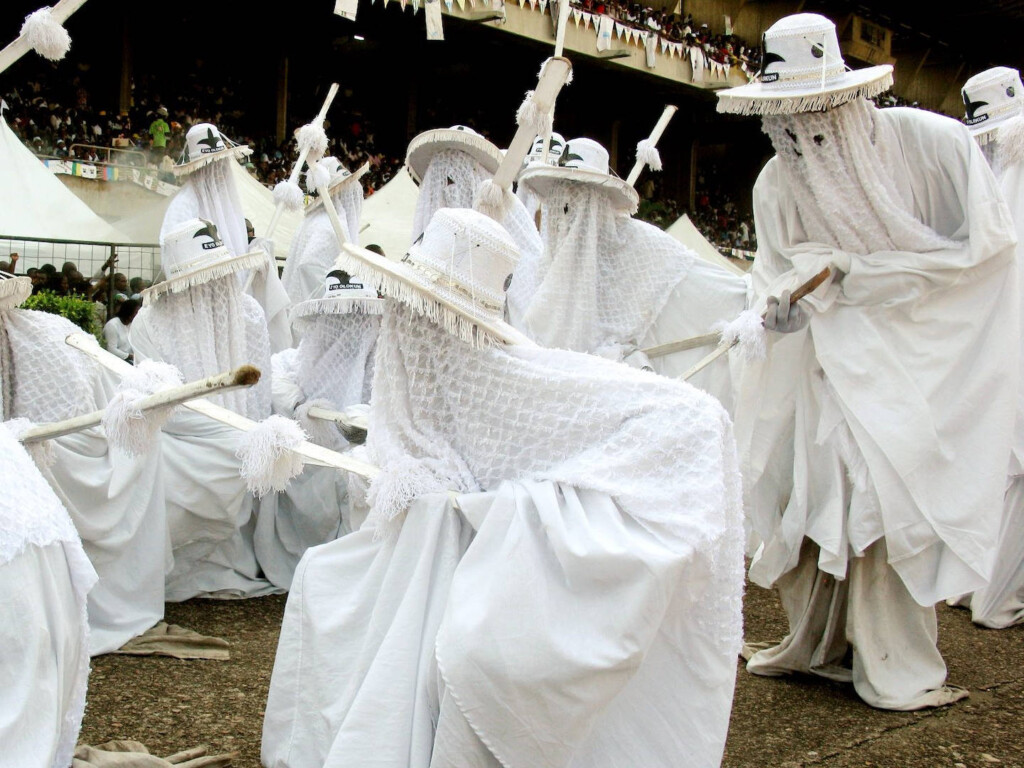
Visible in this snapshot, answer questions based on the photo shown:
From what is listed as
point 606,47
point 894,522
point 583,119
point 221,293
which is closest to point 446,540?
point 894,522

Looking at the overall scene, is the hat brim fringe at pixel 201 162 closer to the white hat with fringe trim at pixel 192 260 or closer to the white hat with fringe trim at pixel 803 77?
the white hat with fringe trim at pixel 192 260

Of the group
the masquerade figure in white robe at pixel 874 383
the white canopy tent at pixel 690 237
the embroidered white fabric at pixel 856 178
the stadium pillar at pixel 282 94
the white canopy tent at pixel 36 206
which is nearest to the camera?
the masquerade figure in white robe at pixel 874 383

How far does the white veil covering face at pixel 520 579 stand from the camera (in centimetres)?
276

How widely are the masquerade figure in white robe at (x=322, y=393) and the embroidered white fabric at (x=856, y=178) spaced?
240cm

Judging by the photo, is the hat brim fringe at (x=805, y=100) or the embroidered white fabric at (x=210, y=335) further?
the embroidered white fabric at (x=210, y=335)

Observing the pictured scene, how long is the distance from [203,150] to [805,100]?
15.4 feet

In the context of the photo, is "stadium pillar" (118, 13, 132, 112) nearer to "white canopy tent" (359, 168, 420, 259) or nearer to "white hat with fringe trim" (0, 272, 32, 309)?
"white canopy tent" (359, 168, 420, 259)

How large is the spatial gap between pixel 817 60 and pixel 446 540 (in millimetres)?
2666

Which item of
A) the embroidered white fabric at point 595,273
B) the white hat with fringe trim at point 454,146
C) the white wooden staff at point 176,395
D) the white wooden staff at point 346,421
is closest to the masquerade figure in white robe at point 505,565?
the white wooden staff at point 176,395

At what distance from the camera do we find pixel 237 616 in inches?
226

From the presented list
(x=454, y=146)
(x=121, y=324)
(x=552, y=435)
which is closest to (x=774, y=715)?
(x=552, y=435)

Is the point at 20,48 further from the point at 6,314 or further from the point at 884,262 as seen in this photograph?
the point at 884,262

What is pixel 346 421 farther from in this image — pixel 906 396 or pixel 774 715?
pixel 906 396

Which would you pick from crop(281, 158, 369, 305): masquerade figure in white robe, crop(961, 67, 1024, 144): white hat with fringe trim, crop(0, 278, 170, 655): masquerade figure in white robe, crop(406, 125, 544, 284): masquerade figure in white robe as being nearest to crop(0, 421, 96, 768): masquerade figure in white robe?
crop(0, 278, 170, 655): masquerade figure in white robe
